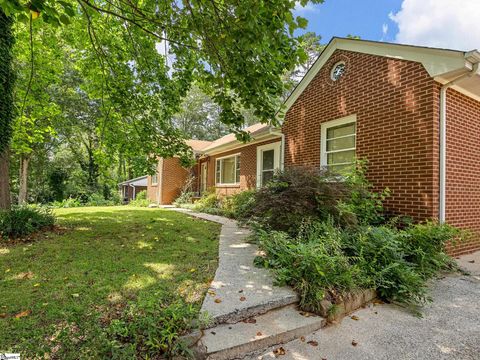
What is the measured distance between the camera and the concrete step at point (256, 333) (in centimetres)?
224

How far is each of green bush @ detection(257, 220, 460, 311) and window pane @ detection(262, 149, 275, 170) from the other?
18.7 ft

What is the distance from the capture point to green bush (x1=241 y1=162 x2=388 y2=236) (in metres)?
4.85

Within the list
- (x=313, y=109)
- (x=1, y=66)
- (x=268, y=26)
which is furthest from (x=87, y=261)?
(x=313, y=109)

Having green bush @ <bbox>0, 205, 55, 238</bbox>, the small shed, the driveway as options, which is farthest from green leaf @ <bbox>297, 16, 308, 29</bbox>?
the small shed

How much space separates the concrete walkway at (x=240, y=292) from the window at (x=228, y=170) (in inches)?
318

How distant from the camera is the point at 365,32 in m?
13.8

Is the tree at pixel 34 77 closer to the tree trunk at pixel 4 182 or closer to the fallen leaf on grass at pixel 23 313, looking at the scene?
the tree trunk at pixel 4 182

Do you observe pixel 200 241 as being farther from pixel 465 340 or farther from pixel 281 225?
pixel 465 340

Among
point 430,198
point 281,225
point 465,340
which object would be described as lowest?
point 465,340

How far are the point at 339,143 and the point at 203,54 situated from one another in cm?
402

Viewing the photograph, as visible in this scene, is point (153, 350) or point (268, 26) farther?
point (268, 26)

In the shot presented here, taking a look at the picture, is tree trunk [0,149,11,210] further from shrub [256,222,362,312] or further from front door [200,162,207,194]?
front door [200,162,207,194]

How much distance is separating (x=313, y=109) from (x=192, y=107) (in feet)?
91.2

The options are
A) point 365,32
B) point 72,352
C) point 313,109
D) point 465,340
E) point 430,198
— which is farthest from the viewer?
point 365,32
